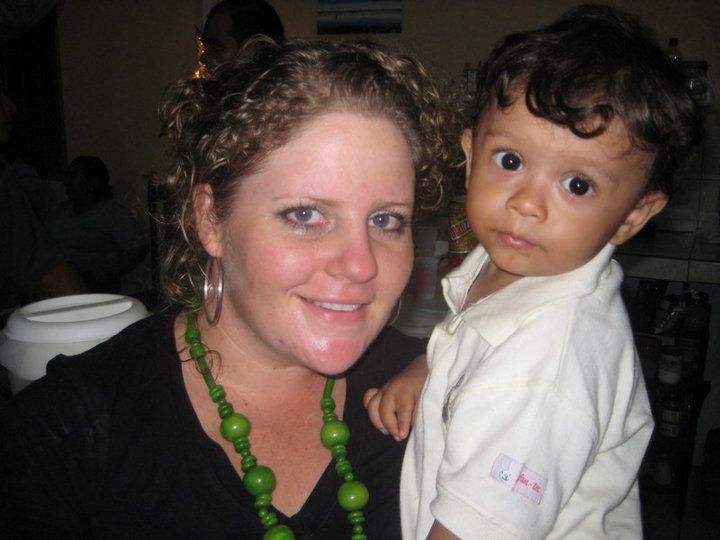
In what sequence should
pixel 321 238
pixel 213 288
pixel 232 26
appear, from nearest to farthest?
pixel 321 238
pixel 213 288
pixel 232 26

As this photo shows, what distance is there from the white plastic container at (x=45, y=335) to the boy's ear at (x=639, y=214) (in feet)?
3.76

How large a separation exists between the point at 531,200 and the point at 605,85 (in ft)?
0.81

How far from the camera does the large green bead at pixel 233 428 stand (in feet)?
3.60

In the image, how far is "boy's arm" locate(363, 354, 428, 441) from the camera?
116 centimetres

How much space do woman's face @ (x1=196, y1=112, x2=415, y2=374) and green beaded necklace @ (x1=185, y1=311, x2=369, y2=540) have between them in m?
0.18

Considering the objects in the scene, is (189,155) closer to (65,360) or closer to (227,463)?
(65,360)

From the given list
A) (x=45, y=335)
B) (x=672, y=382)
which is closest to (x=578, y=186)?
(x=45, y=335)

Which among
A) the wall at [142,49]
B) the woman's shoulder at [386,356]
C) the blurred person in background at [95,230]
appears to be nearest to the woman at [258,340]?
the woman's shoulder at [386,356]

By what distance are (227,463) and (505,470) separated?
0.53m

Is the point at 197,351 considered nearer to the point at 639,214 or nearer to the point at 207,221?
the point at 207,221

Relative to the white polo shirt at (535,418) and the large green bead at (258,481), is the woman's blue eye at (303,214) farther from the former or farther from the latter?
the large green bead at (258,481)

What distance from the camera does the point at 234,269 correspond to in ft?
3.51

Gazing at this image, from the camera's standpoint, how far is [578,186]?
986mm

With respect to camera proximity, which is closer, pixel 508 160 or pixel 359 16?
pixel 508 160
